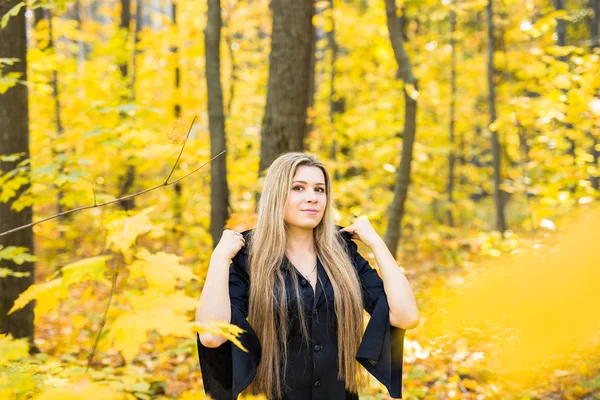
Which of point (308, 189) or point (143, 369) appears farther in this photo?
point (143, 369)

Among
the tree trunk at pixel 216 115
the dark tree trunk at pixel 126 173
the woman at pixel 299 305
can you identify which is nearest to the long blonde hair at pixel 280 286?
the woman at pixel 299 305

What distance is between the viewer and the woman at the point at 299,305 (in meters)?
2.21

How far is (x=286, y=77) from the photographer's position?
483 cm

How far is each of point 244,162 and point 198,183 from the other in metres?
2.31

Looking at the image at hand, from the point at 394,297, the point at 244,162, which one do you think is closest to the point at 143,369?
the point at 394,297

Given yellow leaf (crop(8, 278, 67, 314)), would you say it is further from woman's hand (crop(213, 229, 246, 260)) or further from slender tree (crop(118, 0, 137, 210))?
slender tree (crop(118, 0, 137, 210))

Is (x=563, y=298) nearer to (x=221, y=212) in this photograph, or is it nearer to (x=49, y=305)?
(x=49, y=305)

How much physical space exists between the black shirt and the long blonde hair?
0.04 m

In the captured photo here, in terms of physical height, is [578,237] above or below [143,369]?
above

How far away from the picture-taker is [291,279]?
7.79 feet

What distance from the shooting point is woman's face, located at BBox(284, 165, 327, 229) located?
95.6 inches

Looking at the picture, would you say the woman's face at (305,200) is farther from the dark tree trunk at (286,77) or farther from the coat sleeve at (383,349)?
the dark tree trunk at (286,77)

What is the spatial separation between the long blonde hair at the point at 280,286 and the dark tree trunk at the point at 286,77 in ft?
7.73

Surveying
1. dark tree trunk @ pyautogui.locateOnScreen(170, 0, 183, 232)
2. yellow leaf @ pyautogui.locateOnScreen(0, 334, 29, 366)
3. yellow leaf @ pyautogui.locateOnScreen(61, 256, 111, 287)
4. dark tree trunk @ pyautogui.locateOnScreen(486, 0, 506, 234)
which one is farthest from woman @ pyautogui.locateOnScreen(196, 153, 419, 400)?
dark tree trunk @ pyautogui.locateOnScreen(170, 0, 183, 232)
